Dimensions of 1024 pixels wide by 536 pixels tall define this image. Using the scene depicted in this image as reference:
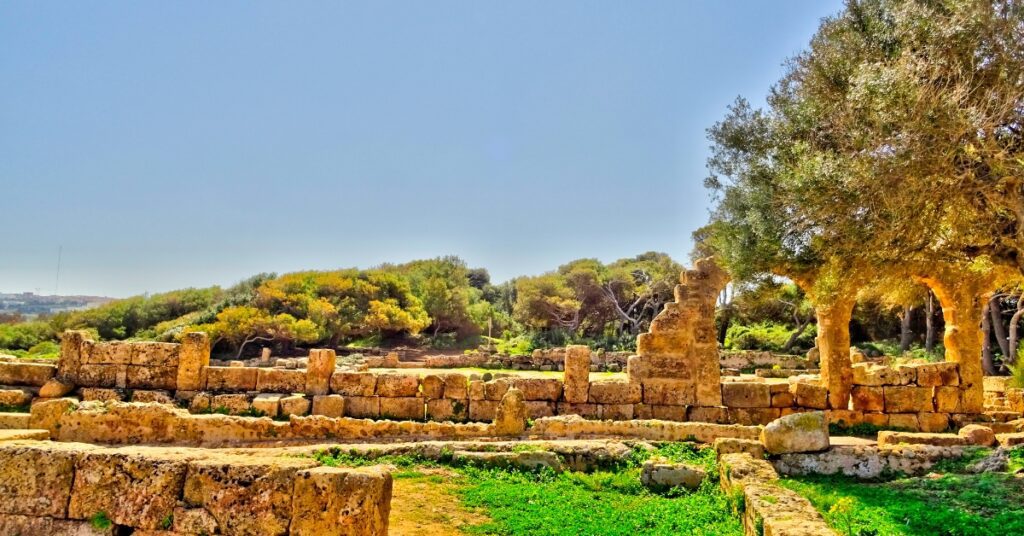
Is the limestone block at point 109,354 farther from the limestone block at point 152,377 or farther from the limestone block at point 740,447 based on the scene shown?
the limestone block at point 740,447

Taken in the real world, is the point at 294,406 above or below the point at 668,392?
below

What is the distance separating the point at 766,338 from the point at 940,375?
22.7 m

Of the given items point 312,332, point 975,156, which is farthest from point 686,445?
point 312,332

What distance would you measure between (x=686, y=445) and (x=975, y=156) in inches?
253

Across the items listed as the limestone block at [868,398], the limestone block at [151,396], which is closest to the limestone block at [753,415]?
the limestone block at [868,398]

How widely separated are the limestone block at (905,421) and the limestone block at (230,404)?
46.4ft

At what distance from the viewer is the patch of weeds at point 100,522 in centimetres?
473

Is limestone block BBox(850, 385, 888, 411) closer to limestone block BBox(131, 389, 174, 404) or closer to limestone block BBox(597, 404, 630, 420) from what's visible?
limestone block BBox(597, 404, 630, 420)

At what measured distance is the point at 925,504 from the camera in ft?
22.7

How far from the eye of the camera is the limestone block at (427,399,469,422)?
14070mm

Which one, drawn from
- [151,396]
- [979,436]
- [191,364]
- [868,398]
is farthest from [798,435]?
[151,396]

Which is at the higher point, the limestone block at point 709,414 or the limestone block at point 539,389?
the limestone block at point 539,389

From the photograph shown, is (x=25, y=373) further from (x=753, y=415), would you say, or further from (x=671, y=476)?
(x=753, y=415)

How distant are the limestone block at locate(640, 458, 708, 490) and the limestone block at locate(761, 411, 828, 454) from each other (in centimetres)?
119
